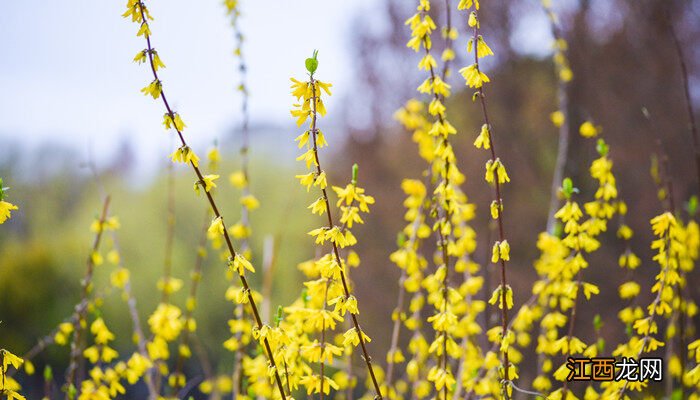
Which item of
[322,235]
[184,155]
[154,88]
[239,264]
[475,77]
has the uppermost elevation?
[475,77]

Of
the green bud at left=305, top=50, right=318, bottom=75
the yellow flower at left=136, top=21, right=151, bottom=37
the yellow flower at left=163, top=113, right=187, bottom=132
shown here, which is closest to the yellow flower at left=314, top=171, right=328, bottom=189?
the green bud at left=305, top=50, right=318, bottom=75

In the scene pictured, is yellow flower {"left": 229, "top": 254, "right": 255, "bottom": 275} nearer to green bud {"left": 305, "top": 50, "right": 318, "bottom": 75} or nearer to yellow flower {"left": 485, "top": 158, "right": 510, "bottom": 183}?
green bud {"left": 305, "top": 50, "right": 318, "bottom": 75}

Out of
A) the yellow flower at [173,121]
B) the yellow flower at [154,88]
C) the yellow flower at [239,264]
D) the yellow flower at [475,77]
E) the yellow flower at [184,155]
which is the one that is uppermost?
the yellow flower at [475,77]

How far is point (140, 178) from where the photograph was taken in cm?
1395

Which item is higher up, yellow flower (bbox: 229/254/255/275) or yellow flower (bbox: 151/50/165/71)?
yellow flower (bbox: 151/50/165/71)

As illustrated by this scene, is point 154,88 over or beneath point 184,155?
over

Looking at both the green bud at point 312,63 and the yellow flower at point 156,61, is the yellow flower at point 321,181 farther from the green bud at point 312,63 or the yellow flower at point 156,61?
the yellow flower at point 156,61

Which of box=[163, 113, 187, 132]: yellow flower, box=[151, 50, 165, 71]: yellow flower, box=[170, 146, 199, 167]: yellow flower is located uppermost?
box=[151, 50, 165, 71]: yellow flower

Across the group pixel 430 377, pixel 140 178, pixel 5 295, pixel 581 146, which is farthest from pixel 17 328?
pixel 430 377

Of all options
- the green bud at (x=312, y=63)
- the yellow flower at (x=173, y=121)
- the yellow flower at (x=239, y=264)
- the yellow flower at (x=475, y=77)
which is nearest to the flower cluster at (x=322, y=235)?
the green bud at (x=312, y=63)

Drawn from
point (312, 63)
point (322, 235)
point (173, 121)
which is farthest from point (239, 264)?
point (312, 63)

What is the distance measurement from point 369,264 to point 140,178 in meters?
8.54

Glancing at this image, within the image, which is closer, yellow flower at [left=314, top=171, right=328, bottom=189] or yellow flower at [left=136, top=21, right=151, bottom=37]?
yellow flower at [left=314, top=171, right=328, bottom=189]

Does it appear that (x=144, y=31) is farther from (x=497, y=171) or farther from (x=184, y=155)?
(x=497, y=171)
